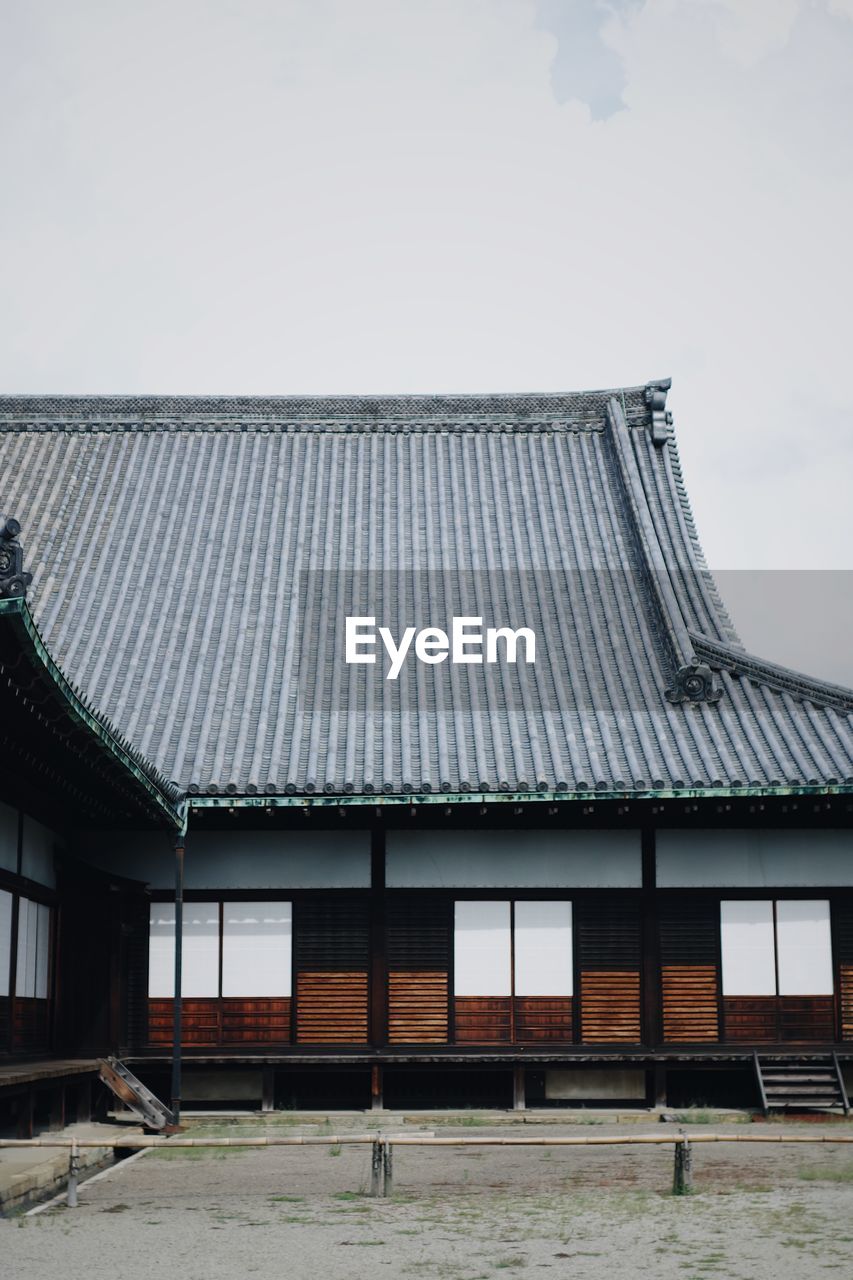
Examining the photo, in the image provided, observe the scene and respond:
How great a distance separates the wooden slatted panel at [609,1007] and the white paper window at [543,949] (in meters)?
0.28

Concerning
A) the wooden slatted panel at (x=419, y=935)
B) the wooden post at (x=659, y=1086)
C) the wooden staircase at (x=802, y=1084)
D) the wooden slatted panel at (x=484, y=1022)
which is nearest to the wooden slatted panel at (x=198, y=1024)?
the wooden slatted panel at (x=419, y=935)

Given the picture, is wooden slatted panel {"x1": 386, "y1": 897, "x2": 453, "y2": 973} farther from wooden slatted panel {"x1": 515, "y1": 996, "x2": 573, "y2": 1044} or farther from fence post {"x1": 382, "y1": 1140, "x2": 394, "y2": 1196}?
fence post {"x1": 382, "y1": 1140, "x2": 394, "y2": 1196}

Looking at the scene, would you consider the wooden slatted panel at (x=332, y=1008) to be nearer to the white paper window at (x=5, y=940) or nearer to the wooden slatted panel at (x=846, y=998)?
the white paper window at (x=5, y=940)

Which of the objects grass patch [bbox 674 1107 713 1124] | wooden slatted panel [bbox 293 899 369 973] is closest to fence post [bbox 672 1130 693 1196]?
grass patch [bbox 674 1107 713 1124]

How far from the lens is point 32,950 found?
17938 millimetres

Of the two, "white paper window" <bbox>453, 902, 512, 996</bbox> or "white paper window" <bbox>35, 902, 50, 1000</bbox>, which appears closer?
"white paper window" <bbox>35, 902, 50, 1000</bbox>

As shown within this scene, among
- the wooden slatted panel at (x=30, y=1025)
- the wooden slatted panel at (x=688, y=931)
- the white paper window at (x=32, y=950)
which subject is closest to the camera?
the wooden slatted panel at (x=30, y=1025)

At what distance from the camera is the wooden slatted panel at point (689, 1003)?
20.0 metres

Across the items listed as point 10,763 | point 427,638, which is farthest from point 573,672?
point 10,763

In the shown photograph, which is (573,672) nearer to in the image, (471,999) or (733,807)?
(733,807)

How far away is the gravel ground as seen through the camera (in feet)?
31.3

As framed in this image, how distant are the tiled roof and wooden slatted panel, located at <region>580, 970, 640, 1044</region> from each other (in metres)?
2.63

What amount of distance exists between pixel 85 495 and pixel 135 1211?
16.7 metres

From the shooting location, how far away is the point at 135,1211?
1190 centimetres
